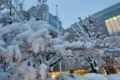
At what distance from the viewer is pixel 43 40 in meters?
2.58

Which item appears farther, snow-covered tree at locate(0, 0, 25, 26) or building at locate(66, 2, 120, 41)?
building at locate(66, 2, 120, 41)

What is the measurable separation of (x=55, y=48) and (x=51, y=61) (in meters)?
2.19

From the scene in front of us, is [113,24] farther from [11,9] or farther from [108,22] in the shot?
[11,9]

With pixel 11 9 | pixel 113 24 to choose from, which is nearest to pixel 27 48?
pixel 11 9

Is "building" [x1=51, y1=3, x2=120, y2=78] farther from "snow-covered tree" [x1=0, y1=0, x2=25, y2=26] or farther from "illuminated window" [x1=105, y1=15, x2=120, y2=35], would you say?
"snow-covered tree" [x1=0, y1=0, x2=25, y2=26]

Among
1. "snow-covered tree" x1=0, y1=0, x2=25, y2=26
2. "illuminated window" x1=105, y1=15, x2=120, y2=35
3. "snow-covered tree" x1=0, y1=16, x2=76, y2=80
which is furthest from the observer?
"illuminated window" x1=105, y1=15, x2=120, y2=35

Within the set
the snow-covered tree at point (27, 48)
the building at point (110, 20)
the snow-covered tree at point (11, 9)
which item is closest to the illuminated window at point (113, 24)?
the building at point (110, 20)

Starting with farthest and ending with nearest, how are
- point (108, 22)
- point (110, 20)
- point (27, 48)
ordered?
1. point (108, 22)
2. point (110, 20)
3. point (27, 48)

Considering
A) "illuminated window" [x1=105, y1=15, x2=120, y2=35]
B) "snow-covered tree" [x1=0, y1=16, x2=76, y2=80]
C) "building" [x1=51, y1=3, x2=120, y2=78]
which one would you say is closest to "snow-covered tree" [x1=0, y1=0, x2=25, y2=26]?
"snow-covered tree" [x1=0, y1=16, x2=76, y2=80]

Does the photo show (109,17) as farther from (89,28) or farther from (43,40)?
(43,40)

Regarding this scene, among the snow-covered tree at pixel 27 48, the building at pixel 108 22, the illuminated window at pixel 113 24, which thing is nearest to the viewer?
the snow-covered tree at pixel 27 48

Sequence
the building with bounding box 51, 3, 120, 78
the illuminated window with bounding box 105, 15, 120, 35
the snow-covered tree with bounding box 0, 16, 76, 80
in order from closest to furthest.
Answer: the snow-covered tree with bounding box 0, 16, 76, 80 < the building with bounding box 51, 3, 120, 78 < the illuminated window with bounding box 105, 15, 120, 35

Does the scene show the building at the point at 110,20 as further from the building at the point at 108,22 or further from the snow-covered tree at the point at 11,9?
the snow-covered tree at the point at 11,9

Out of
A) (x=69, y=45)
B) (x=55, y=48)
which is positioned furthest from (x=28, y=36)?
(x=69, y=45)
